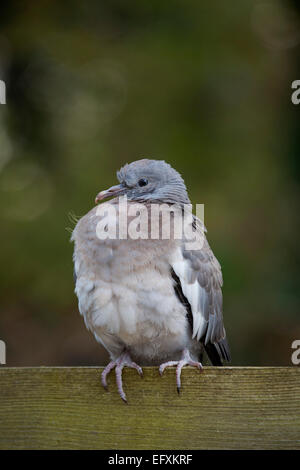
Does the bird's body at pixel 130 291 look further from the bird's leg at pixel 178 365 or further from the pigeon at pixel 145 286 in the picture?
the bird's leg at pixel 178 365

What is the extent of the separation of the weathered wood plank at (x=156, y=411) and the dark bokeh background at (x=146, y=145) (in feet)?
8.63

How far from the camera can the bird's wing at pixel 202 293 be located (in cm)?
268

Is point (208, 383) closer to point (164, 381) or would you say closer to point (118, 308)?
point (164, 381)

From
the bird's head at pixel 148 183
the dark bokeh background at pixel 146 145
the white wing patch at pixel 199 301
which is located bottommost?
the white wing patch at pixel 199 301

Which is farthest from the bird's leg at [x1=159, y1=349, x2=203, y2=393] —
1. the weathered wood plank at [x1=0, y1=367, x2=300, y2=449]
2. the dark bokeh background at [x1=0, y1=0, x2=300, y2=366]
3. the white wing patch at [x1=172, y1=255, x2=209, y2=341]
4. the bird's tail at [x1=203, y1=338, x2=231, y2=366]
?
the dark bokeh background at [x1=0, y1=0, x2=300, y2=366]

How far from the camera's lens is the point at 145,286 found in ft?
8.46

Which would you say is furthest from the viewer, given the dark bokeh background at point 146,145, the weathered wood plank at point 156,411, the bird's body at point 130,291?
the dark bokeh background at point 146,145

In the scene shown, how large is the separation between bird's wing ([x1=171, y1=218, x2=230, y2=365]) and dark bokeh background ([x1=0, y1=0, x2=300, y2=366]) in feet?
6.19

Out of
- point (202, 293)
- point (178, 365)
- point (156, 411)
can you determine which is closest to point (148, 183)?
point (202, 293)

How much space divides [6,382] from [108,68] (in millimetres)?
3333

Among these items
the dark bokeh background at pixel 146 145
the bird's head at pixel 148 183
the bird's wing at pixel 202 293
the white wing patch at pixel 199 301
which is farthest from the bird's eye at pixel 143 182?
the dark bokeh background at pixel 146 145

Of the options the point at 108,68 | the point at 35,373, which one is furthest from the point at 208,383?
the point at 108,68

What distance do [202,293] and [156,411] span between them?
2.50 ft

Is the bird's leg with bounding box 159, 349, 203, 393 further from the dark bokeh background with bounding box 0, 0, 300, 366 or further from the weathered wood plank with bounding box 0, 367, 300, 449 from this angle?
the dark bokeh background with bounding box 0, 0, 300, 366
